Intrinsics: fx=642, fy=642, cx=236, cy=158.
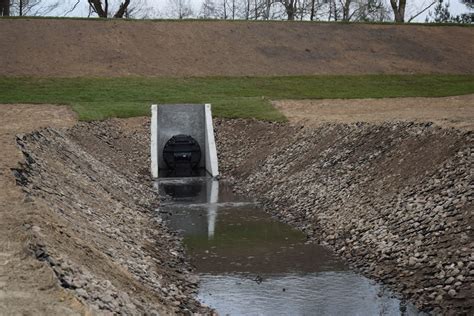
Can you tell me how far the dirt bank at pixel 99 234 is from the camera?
7.52 m

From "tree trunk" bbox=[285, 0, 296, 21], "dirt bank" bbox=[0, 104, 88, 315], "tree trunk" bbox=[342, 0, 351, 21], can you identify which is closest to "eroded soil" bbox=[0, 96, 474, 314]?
"dirt bank" bbox=[0, 104, 88, 315]

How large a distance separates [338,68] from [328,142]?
671 inches

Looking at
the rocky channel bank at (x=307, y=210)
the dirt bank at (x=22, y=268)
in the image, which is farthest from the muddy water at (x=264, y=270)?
the dirt bank at (x=22, y=268)

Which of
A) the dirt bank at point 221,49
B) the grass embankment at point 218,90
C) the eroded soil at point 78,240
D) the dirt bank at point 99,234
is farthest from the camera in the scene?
the dirt bank at point 221,49

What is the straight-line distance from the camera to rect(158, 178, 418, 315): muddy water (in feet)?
31.7

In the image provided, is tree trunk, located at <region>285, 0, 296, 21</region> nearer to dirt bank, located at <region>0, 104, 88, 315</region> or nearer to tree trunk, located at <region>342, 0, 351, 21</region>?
tree trunk, located at <region>342, 0, 351, 21</region>

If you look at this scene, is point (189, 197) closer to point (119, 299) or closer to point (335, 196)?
point (335, 196)

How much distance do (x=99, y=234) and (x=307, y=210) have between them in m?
6.61

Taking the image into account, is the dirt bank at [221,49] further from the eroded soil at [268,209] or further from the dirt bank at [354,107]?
the eroded soil at [268,209]

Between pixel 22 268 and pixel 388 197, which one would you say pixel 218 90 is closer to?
pixel 388 197

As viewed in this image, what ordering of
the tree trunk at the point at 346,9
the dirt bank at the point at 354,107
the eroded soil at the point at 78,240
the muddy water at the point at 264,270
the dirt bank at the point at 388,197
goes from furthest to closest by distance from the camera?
the tree trunk at the point at 346,9
the dirt bank at the point at 354,107
the dirt bank at the point at 388,197
the muddy water at the point at 264,270
the eroded soil at the point at 78,240

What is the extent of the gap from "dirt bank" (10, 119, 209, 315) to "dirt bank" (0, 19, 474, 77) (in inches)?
575

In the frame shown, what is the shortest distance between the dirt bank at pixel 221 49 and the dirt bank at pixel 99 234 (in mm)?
14599

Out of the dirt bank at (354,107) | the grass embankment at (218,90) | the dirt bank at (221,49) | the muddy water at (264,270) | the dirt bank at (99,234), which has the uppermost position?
the dirt bank at (221,49)
